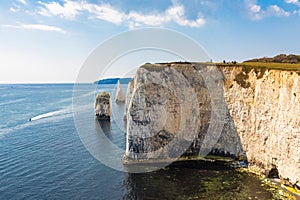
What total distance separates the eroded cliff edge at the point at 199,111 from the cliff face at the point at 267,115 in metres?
0.15

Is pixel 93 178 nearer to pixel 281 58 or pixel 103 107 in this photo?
pixel 103 107

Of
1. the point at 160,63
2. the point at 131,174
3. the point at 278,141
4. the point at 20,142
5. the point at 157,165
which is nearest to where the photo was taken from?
the point at 278,141

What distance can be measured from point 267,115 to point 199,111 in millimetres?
13069

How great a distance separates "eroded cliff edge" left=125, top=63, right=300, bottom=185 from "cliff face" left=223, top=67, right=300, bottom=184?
0.50ft

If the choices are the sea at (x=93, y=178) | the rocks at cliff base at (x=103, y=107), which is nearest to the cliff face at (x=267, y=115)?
the sea at (x=93, y=178)

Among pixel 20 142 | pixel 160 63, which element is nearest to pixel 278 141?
pixel 160 63

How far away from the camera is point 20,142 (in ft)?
193

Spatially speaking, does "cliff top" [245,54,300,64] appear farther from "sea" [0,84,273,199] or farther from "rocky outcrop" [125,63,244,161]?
"sea" [0,84,273,199]

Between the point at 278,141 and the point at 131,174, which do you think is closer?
the point at 278,141

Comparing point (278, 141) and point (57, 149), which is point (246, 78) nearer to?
point (278, 141)

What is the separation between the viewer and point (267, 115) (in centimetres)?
3891

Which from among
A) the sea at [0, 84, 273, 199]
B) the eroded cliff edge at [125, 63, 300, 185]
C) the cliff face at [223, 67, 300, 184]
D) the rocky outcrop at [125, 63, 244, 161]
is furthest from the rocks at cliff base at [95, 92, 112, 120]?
the cliff face at [223, 67, 300, 184]

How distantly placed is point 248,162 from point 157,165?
51.6 ft

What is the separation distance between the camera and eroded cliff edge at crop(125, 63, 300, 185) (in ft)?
133
